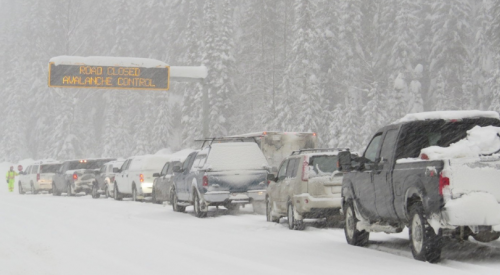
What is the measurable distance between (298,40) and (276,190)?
49.2 metres

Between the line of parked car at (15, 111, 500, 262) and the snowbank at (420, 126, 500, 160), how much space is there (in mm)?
14

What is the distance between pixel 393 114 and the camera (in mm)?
66750

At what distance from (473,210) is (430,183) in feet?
2.27

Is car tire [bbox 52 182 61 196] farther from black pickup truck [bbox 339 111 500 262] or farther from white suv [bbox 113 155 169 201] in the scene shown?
black pickup truck [bbox 339 111 500 262]

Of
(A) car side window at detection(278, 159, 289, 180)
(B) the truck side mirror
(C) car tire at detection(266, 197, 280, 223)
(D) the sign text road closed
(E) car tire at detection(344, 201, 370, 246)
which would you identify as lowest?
(C) car tire at detection(266, 197, 280, 223)

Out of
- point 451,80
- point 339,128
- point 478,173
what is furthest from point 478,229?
point 451,80

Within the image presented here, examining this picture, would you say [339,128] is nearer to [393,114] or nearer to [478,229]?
[393,114]

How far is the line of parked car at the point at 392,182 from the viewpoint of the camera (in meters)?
9.95

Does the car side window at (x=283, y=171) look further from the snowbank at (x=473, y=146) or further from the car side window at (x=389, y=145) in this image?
the snowbank at (x=473, y=146)

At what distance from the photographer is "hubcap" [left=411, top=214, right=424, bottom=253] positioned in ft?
34.8

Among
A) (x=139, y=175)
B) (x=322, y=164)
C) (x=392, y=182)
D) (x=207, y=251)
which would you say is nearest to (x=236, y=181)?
(x=322, y=164)

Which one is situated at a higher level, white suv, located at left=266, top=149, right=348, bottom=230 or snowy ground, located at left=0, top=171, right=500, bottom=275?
white suv, located at left=266, top=149, right=348, bottom=230

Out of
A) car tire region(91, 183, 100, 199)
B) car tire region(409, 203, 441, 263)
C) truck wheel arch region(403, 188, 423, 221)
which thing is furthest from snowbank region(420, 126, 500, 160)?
car tire region(91, 183, 100, 199)

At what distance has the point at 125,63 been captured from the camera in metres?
42.5
